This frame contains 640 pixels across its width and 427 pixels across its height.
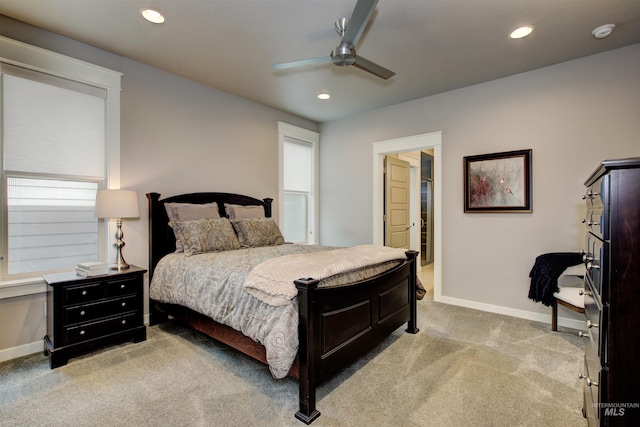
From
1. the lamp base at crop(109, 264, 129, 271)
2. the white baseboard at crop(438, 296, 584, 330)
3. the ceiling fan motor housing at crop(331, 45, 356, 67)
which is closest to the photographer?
the ceiling fan motor housing at crop(331, 45, 356, 67)

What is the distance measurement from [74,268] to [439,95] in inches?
178

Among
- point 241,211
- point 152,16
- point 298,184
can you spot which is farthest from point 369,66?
point 298,184

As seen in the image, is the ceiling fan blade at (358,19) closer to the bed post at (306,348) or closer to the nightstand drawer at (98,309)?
the bed post at (306,348)

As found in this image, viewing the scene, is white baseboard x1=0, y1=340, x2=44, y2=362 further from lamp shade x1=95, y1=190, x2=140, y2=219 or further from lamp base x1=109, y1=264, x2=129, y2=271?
lamp shade x1=95, y1=190, x2=140, y2=219

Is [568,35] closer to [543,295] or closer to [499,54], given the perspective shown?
[499,54]

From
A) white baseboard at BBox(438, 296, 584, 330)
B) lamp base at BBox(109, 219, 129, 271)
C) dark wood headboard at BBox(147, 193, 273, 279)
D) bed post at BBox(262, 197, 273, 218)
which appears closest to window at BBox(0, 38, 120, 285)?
lamp base at BBox(109, 219, 129, 271)

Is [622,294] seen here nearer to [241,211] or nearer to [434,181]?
[434,181]

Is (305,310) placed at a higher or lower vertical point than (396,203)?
lower

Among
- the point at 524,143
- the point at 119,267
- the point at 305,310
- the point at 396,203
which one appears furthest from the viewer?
the point at 396,203

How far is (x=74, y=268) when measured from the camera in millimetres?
2836

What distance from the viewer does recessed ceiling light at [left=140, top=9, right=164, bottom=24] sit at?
92.2 inches

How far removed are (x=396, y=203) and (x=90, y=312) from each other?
4.18m

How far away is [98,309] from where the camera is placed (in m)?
2.57

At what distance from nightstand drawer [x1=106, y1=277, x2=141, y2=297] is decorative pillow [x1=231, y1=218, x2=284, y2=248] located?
107 cm
